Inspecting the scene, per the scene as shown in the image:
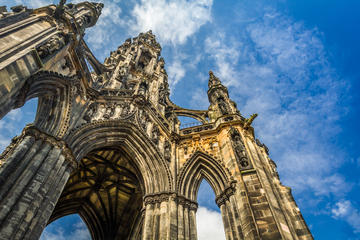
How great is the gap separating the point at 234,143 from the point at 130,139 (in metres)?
4.27

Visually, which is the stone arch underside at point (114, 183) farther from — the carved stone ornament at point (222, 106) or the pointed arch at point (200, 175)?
the carved stone ornament at point (222, 106)

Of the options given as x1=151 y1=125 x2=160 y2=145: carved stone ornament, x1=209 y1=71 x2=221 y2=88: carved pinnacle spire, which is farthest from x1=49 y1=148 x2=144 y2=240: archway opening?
x1=209 y1=71 x2=221 y2=88: carved pinnacle spire

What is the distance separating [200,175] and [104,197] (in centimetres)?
667

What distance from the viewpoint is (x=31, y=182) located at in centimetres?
583

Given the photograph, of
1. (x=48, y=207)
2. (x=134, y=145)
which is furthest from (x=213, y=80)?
(x=48, y=207)

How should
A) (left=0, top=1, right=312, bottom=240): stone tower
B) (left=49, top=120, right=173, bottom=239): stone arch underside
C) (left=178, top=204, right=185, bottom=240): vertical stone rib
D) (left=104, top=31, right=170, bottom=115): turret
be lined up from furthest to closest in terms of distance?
(left=104, top=31, right=170, bottom=115): turret, (left=49, top=120, right=173, bottom=239): stone arch underside, (left=178, top=204, right=185, bottom=240): vertical stone rib, (left=0, top=1, right=312, bottom=240): stone tower

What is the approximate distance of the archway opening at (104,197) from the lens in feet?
40.9

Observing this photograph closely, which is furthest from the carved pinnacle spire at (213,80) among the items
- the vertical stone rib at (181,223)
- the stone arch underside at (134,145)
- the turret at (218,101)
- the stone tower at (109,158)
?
the vertical stone rib at (181,223)

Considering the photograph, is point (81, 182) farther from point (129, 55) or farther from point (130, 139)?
point (129, 55)

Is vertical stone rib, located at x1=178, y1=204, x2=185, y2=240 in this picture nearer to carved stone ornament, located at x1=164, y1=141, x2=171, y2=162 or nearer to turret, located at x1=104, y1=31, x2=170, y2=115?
carved stone ornament, located at x1=164, y1=141, x2=171, y2=162

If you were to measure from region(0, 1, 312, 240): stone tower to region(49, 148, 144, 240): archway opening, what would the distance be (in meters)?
0.05

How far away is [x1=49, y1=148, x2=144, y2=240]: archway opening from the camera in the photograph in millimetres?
12477

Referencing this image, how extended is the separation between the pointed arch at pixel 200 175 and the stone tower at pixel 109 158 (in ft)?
0.15

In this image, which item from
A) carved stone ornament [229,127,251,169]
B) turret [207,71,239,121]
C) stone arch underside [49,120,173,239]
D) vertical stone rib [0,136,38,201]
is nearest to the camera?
vertical stone rib [0,136,38,201]
